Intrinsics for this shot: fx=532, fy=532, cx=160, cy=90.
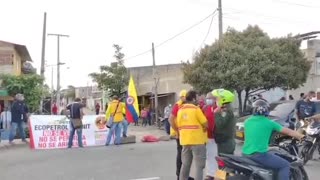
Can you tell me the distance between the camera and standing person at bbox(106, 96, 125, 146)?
17.5 m

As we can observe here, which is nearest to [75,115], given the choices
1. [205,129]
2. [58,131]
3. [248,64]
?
[58,131]

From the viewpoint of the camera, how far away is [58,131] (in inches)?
699

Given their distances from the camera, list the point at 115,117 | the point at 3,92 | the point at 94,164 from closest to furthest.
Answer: the point at 94,164
the point at 115,117
the point at 3,92

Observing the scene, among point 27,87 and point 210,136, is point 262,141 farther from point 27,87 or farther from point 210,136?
point 27,87

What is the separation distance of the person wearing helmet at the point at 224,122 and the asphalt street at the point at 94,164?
2516 mm

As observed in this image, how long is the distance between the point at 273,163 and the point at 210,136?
5.92ft

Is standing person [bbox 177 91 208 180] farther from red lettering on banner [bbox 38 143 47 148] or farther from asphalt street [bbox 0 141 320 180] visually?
red lettering on banner [bbox 38 143 47 148]

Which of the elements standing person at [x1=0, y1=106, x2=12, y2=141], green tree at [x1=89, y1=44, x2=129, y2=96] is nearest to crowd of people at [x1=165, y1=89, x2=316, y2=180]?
standing person at [x1=0, y1=106, x2=12, y2=141]

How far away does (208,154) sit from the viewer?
8578mm

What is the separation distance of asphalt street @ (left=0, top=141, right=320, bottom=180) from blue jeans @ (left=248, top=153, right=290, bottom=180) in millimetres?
3714

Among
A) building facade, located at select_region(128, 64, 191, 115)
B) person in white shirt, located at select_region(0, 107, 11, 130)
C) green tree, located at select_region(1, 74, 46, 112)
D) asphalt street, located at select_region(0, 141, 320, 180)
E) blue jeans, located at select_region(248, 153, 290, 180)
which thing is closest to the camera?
blue jeans, located at select_region(248, 153, 290, 180)

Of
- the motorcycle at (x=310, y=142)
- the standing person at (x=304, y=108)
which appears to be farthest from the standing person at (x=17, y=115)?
the motorcycle at (x=310, y=142)

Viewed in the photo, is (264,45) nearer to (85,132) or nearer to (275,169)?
(85,132)

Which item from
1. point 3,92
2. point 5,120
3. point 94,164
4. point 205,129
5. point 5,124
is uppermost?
point 3,92
